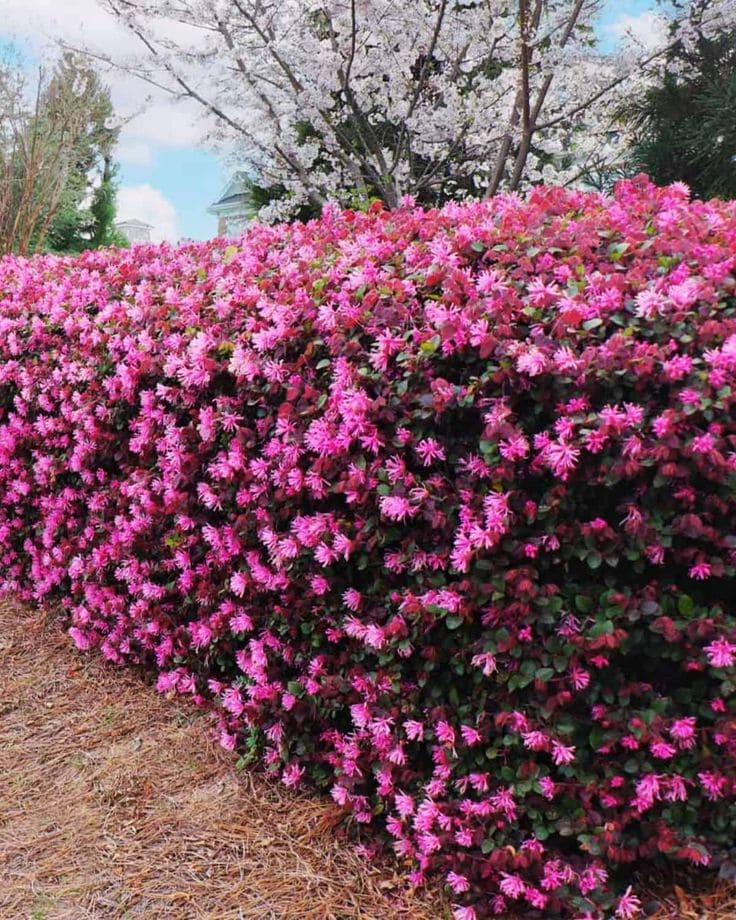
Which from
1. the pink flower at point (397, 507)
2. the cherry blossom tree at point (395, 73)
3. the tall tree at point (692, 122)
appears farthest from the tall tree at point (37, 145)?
the pink flower at point (397, 507)

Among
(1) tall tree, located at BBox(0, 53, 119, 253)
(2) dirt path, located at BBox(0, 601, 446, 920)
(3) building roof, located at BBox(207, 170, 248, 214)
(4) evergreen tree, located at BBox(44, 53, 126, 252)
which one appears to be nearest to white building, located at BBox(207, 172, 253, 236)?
(3) building roof, located at BBox(207, 170, 248, 214)

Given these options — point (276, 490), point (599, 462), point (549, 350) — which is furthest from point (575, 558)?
point (276, 490)

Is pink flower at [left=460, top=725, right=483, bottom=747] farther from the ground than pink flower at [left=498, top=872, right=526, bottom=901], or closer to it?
farther from the ground

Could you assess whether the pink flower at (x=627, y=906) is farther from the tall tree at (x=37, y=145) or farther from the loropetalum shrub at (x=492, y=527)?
the tall tree at (x=37, y=145)

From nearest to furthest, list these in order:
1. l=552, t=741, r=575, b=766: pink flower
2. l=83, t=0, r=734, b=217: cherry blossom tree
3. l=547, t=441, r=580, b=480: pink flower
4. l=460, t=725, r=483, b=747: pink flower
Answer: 1. l=547, t=441, r=580, b=480: pink flower
2. l=552, t=741, r=575, b=766: pink flower
3. l=460, t=725, r=483, b=747: pink flower
4. l=83, t=0, r=734, b=217: cherry blossom tree

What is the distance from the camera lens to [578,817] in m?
1.75

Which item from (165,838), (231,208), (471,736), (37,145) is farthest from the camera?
(231,208)

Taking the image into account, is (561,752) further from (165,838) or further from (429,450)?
(165,838)

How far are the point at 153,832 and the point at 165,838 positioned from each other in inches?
1.8

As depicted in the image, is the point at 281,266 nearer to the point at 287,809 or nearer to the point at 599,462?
the point at 599,462

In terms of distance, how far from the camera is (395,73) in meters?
6.95

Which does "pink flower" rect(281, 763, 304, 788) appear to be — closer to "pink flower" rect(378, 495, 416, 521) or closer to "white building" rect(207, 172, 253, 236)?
"pink flower" rect(378, 495, 416, 521)

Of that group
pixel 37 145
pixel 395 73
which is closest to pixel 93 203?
pixel 37 145

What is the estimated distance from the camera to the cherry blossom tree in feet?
19.8
